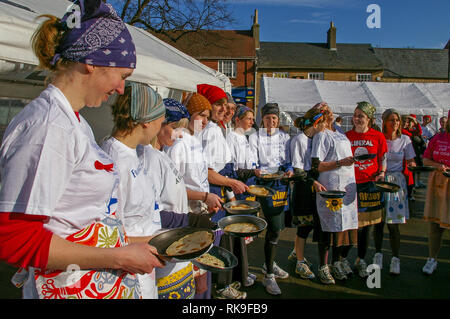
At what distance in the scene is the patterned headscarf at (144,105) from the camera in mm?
1574

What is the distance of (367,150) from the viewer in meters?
3.79

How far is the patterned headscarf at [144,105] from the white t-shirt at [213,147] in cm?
138

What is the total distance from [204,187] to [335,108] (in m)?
10.8

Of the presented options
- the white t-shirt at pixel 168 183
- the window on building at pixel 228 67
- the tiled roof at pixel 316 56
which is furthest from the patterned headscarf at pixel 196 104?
the tiled roof at pixel 316 56

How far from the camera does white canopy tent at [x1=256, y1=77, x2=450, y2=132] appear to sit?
1172 cm

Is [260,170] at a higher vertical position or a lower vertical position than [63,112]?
lower

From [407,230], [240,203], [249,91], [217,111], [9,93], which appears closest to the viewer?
[240,203]

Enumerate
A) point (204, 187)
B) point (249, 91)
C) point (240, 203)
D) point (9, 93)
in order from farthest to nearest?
point (249, 91), point (9, 93), point (240, 203), point (204, 187)

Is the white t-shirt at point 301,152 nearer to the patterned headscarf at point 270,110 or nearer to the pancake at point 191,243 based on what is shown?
the patterned headscarf at point 270,110

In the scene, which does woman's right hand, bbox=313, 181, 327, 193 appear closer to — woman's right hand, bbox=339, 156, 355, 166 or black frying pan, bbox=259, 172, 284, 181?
woman's right hand, bbox=339, 156, 355, 166

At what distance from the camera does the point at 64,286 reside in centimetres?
103

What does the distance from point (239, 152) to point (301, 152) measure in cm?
84

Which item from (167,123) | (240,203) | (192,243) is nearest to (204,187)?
(240,203)
